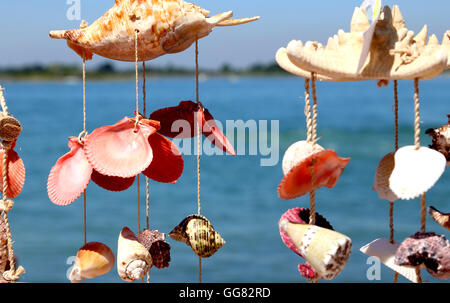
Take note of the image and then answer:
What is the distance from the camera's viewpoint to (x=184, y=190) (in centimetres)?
805

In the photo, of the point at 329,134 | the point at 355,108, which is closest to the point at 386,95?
the point at 355,108

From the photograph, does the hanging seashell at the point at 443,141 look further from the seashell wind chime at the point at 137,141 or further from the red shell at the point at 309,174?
the seashell wind chime at the point at 137,141

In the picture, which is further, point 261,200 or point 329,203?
point 261,200

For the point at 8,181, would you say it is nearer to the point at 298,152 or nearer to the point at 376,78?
the point at 298,152

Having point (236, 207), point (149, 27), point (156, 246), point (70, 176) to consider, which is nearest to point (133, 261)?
point (156, 246)

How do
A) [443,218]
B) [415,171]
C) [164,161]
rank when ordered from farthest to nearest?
[164,161] → [443,218] → [415,171]

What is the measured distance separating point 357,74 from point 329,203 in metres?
6.12

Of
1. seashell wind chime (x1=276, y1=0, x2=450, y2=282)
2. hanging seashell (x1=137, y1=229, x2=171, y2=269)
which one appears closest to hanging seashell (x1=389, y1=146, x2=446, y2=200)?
seashell wind chime (x1=276, y1=0, x2=450, y2=282)

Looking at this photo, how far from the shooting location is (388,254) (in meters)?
1.05

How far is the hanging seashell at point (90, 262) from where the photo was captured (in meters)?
1.11

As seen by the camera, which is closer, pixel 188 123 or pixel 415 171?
pixel 415 171

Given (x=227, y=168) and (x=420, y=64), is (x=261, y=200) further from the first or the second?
(x=420, y=64)

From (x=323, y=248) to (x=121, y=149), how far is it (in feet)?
1.30

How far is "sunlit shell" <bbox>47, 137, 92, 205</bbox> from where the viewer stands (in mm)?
1086
